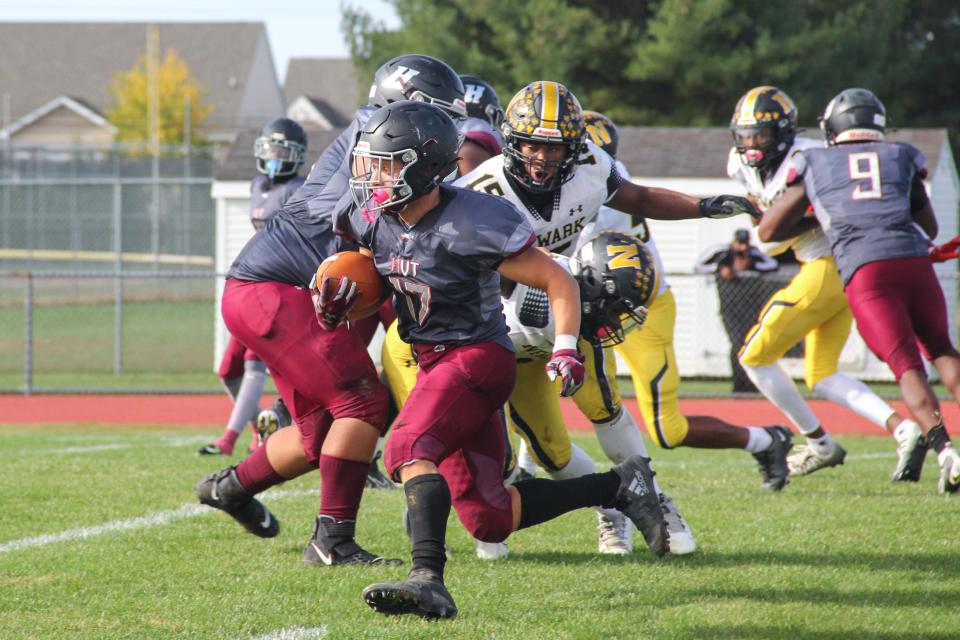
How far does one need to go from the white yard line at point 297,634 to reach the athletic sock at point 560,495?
2.89ft

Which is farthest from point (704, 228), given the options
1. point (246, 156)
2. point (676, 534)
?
point (676, 534)

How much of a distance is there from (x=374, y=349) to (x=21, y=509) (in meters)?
6.14

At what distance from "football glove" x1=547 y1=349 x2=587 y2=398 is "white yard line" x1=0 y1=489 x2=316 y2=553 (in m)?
2.46

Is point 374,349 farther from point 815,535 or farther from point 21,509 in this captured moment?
point 815,535

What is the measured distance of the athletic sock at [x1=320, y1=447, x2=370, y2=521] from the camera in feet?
15.3

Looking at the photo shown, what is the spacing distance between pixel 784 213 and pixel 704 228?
26.4 ft

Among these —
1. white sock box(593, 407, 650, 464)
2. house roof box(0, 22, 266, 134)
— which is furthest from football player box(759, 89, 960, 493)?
house roof box(0, 22, 266, 134)

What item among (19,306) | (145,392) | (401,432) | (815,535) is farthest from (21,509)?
(19,306)

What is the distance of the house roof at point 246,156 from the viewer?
15.2m

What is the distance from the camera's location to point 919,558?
15.9 feet

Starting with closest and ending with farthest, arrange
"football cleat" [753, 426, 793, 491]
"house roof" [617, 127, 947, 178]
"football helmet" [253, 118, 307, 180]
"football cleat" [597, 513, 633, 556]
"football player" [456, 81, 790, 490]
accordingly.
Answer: "football player" [456, 81, 790, 490], "football cleat" [597, 513, 633, 556], "football cleat" [753, 426, 793, 491], "football helmet" [253, 118, 307, 180], "house roof" [617, 127, 947, 178]

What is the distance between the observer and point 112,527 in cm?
546

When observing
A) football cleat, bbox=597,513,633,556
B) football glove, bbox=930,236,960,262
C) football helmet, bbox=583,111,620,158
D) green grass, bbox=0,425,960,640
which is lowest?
green grass, bbox=0,425,960,640

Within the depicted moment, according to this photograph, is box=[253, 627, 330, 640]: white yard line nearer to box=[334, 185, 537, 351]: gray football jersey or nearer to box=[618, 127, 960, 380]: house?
box=[334, 185, 537, 351]: gray football jersey
